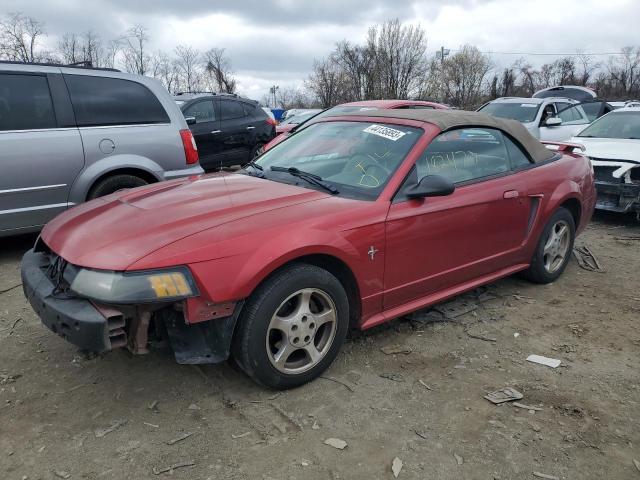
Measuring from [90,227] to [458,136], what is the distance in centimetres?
254

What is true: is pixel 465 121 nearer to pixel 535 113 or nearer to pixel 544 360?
pixel 544 360

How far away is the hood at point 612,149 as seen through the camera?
6.69m

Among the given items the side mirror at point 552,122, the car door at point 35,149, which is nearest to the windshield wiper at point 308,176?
the car door at point 35,149

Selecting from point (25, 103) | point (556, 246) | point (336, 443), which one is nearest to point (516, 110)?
point (556, 246)

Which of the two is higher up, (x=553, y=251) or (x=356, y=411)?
(x=553, y=251)

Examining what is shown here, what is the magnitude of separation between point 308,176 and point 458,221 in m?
1.07

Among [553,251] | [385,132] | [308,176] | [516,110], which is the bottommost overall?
[553,251]

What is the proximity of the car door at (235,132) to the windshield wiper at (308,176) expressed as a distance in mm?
6912

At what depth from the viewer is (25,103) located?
4.93 metres

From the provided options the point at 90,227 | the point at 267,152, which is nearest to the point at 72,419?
the point at 90,227

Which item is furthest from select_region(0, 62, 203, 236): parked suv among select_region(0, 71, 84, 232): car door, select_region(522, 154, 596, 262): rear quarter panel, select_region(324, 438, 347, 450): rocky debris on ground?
select_region(324, 438, 347, 450): rocky debris on ground

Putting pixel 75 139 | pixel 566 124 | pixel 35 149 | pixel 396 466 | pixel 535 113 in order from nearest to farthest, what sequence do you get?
1. pixel 396 466
2. pixel 35 149
3. pixel 75 139
4. pixel 535 113
5. pixel 566 124

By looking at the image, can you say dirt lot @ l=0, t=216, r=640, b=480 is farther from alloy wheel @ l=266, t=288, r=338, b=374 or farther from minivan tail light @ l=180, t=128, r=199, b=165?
minivan tail light @ l=180, t=128, r=199, b=165

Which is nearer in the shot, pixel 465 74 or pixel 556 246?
pixel 556 246
